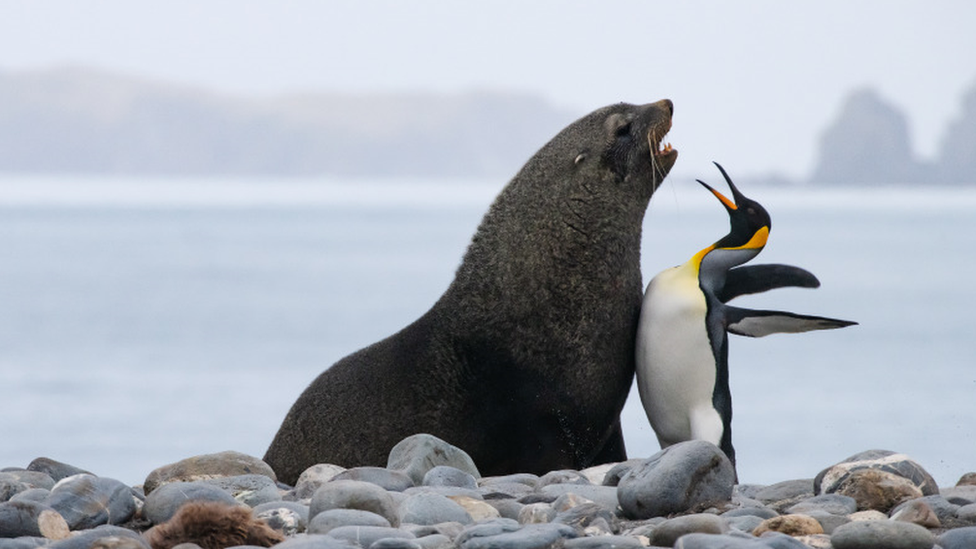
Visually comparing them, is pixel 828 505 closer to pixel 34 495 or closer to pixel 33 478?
pixel 34 495

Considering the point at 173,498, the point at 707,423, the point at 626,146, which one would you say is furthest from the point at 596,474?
the point at 173,498

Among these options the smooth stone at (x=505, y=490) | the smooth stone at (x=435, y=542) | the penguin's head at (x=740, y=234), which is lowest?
the smooth stone at (x=435, y=542)

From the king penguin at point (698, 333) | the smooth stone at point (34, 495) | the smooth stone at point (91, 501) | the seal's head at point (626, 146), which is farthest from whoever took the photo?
the seal's head at point (626, 146)

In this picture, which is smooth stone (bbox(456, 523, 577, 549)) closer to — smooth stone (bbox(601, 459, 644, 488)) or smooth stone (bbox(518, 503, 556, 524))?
smooth stone (bbox(518, 503, 556, 524))

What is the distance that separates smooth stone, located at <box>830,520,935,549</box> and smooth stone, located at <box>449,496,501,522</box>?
1.03 metres

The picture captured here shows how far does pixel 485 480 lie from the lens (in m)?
5.20

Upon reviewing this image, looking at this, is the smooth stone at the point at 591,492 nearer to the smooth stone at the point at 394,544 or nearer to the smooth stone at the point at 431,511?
the smooth stone at the point at 431,511

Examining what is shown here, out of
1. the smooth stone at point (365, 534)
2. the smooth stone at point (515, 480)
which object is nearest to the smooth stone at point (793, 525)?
Result: the smooth stone at point (365, 534)

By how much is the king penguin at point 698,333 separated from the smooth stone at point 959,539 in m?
2.28

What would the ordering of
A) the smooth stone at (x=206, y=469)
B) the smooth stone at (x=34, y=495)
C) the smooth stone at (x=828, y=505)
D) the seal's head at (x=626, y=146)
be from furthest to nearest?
the seal's head at (x=626, y=146) → the smooth stone at (x=206, y=469) → the smooth stone at (x=828, y=505) → the smooth stone at (x=34, y=495)

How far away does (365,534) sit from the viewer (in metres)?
Result: 3.70

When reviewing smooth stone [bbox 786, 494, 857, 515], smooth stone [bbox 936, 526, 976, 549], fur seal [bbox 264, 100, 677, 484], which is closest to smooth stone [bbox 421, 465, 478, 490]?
fur seal [bbox 264, 100, 677, 484]

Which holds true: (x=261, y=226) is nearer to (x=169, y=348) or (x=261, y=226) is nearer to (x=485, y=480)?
(x=169, y=348)

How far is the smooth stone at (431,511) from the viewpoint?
4.11 meters
